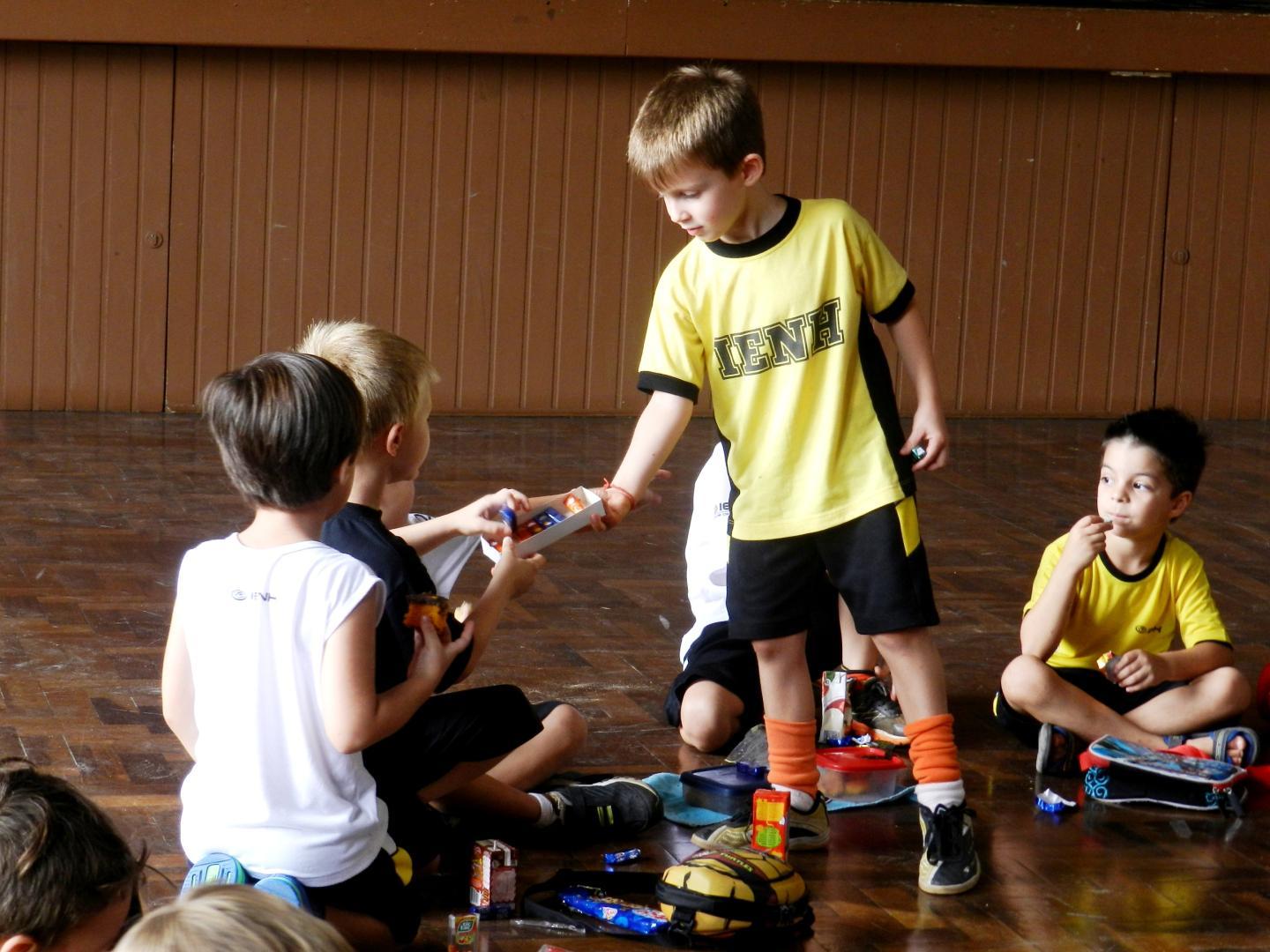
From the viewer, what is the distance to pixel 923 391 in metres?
2.94

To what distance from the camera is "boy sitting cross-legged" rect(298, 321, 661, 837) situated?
245cm

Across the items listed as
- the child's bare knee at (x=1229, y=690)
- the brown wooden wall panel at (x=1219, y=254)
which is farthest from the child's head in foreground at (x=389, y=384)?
the brown wooden wall panel at (x=1219, y=254)

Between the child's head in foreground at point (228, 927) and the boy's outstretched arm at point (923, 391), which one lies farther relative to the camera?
the boy's outstretched arm at point (923, 391)

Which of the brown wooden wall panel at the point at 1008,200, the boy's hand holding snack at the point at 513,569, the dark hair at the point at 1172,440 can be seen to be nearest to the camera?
the boy's hand holding snack at the point at 513,569

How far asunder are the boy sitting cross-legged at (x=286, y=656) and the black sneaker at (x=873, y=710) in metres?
1.52

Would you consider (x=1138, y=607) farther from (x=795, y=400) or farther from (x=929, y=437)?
(x=795, y=400)

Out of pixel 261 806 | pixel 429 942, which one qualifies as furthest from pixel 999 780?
pixel 261 806

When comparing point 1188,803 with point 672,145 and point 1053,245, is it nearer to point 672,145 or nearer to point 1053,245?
point 672,145

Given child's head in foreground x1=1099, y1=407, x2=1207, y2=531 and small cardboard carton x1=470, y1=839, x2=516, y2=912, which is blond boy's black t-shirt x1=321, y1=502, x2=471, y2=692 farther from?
child's head in foreground x1=1099, y1=407, x2=1207, y2=531

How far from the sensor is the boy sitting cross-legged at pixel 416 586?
2.45 m

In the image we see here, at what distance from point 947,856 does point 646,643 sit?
154 cm

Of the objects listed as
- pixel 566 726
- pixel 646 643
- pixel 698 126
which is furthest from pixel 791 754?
pixel 646 643

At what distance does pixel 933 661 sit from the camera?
2.93 m

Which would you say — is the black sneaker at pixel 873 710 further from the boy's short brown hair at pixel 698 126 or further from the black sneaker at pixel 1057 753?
the boy's short brown hair at pixel 698 126
